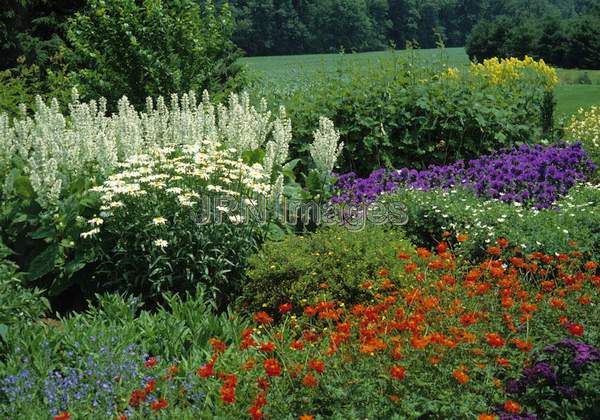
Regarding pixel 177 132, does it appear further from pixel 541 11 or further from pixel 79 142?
pixel 541 11

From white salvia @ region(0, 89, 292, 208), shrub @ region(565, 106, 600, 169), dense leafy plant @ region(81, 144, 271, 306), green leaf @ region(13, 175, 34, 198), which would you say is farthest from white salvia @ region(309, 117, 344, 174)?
shrub @ region(565, 106, 600, 169)

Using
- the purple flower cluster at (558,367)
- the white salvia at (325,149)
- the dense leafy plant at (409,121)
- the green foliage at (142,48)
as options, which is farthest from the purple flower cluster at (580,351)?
the green foliage at (142,48)

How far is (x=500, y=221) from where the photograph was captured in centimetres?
602

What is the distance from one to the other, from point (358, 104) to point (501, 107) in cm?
187

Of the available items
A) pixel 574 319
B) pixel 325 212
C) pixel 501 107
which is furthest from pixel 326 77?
pixel 574 319

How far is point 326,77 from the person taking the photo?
34.7ft

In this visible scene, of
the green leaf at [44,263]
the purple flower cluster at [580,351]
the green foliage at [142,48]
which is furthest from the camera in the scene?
the green foliage at [142,48]

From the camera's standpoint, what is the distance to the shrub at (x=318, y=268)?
5059 mm

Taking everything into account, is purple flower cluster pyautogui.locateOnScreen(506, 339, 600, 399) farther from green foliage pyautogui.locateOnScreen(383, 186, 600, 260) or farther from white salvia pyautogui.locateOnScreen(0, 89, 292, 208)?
white salvia pyautogui.locateOnScreen(0, 89, 292, 208)

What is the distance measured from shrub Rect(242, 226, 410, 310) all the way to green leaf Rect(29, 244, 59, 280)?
1411mm

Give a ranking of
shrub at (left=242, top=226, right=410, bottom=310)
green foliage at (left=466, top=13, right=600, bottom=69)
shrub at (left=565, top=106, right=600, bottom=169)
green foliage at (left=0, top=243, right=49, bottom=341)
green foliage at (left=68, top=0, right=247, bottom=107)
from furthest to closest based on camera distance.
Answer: green foliage at (left=466, top=13, right=600, bottom=69) < green foliage at (left=68, top=0, right=247, bottom=107) < shrub at (left=565, top=106, right=600, bottom=169) < shrub at (left=242, top=226, right=410, bottom=310) < green foliage at (left=0, top=243, right=49, bottom=341)

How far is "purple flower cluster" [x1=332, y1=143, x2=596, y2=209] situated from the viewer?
7332mm

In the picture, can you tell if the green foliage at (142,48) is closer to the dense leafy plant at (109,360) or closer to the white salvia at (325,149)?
the white salvia at (325,149)

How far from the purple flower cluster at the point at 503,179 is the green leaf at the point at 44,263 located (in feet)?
9.19
